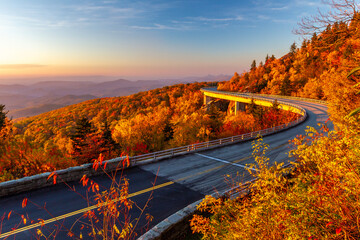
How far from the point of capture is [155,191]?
40.8 feet

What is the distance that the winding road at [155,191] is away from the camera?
30.4ft

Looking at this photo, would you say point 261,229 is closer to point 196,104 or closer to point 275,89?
point 275,89

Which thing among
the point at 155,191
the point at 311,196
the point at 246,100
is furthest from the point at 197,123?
the point at 311,196

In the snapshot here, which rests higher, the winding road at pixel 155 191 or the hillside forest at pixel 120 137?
the winding road at pixel 155 191

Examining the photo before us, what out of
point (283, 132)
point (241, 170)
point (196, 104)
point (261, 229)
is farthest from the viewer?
point (196, 104)

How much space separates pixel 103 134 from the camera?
3862 centimetres

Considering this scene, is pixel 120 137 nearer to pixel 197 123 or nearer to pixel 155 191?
pixel 197 123

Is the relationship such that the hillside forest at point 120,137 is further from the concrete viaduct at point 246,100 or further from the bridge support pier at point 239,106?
the bridge support pier at point 239,106

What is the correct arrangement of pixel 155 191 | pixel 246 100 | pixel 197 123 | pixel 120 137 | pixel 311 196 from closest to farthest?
1. pixel 311 196
2. pixel 155 191
3. pixel 197 123
4. pixel 120 137
5. pixel 246 100

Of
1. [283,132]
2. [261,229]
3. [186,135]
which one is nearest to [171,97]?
[186,135]

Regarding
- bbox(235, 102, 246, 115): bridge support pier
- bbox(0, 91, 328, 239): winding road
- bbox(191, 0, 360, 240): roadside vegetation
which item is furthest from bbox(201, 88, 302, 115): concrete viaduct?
bbox(191, 0, 360, 240): roadside vegetation

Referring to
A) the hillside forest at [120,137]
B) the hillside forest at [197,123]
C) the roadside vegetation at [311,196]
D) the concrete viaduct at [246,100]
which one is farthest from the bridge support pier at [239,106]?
the roadside vegetation at [311,196]

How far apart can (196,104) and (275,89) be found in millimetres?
50511

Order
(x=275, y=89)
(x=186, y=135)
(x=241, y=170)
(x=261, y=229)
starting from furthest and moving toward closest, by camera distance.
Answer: (x=275, y=89) < (x=186, y=135) < (x=241, y=170) < (x=261, y=229)
